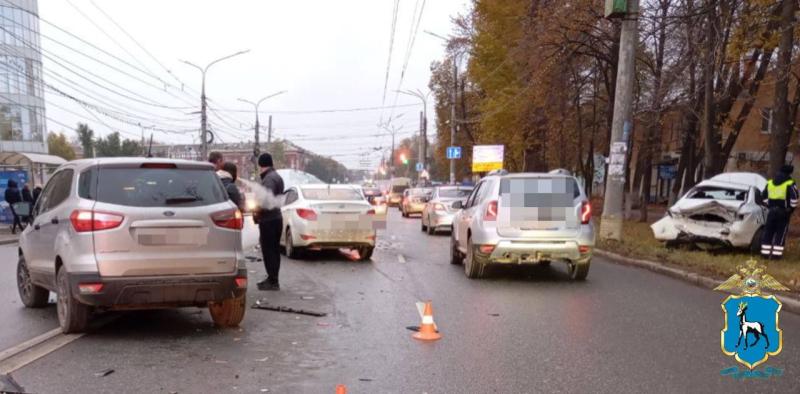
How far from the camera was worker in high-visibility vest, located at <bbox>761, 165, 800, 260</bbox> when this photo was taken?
33.0 ft

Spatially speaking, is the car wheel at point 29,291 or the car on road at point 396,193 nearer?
the car wheel at point 29,291

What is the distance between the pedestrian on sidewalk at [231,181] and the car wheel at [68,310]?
2.41 metres

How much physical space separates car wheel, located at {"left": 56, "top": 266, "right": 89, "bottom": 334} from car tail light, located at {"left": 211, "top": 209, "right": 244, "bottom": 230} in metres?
1.40

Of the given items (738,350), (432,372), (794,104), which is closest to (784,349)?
(738,350)

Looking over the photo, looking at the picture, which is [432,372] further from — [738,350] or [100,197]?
[100,197]

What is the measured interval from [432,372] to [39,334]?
386cm

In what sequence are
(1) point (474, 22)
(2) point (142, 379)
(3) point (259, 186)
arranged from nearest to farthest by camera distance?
(2) point (142, 379) → (3) point (259, 186) → (1) point (474, 22)

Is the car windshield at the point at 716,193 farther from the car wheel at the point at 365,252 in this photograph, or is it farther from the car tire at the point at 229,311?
the car tire at the point at 229,311

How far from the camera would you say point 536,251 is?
835 centimetres

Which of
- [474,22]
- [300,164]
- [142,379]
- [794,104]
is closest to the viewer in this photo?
[142,379]

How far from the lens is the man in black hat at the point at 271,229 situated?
7754mm

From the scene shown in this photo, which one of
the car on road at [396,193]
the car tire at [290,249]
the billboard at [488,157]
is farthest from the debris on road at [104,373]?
the car on road at [396,193]

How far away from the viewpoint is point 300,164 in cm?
11369

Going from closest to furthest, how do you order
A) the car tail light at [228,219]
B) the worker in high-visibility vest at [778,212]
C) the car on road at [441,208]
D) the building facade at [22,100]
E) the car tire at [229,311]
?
the car tail light at [228,219]
the car tire at [229,311]
the worker in high-visibility vest at [778,212]
the car on road at [441,208]
the building facade at [22,100]
